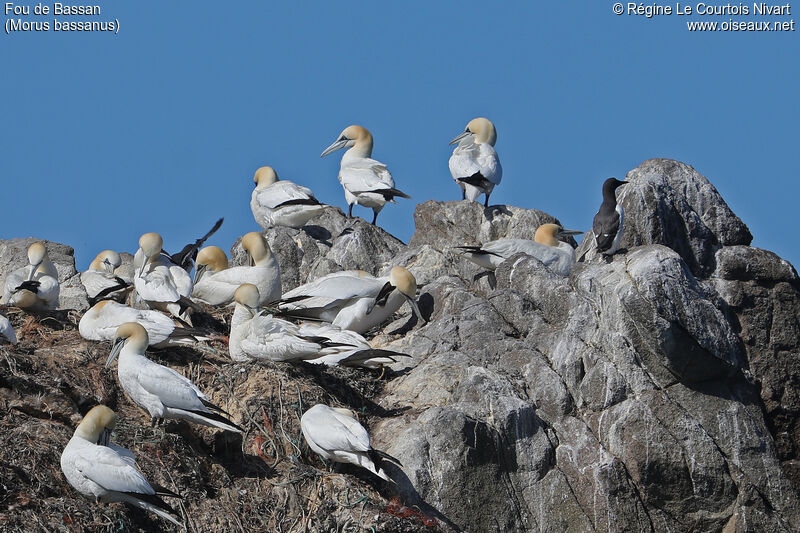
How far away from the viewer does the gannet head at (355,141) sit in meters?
18.7

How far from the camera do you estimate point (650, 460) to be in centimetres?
1204

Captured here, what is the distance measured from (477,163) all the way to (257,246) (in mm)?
3619

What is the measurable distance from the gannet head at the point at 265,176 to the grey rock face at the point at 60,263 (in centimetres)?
282

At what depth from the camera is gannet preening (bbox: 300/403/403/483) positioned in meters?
10.8

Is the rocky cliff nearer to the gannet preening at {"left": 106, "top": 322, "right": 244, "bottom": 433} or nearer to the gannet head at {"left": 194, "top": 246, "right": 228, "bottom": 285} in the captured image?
the gannet preening at {"left": 106, "top": 322, "right": 244, "bottom": 433}

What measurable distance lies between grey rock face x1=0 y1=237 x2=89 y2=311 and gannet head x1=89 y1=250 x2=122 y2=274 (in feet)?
1.33

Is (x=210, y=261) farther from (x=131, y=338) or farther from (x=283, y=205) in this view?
(x=131, y=338)

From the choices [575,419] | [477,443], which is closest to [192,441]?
[477,443]

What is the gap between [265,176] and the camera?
18266mm

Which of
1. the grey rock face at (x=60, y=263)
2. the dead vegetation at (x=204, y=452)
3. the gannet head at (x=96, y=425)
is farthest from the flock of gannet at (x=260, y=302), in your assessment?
the grey rock face at (x=60, y=263)

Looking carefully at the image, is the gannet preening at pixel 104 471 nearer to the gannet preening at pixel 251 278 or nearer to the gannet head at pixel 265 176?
the gannet preening at pixel 251 278

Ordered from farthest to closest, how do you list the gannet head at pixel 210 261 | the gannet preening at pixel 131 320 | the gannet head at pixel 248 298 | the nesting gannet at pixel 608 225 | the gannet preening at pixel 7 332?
the gannet head at pixel 210 261
the nesting gannet at pixel 608 225
the gannet head at pixel 248 298
the gannet preening at pixel 131 320
the gannet preening at pixel 7 332

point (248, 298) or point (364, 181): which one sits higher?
point (364, 181)

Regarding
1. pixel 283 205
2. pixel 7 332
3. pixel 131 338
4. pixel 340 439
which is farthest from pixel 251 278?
pixel 340 439
